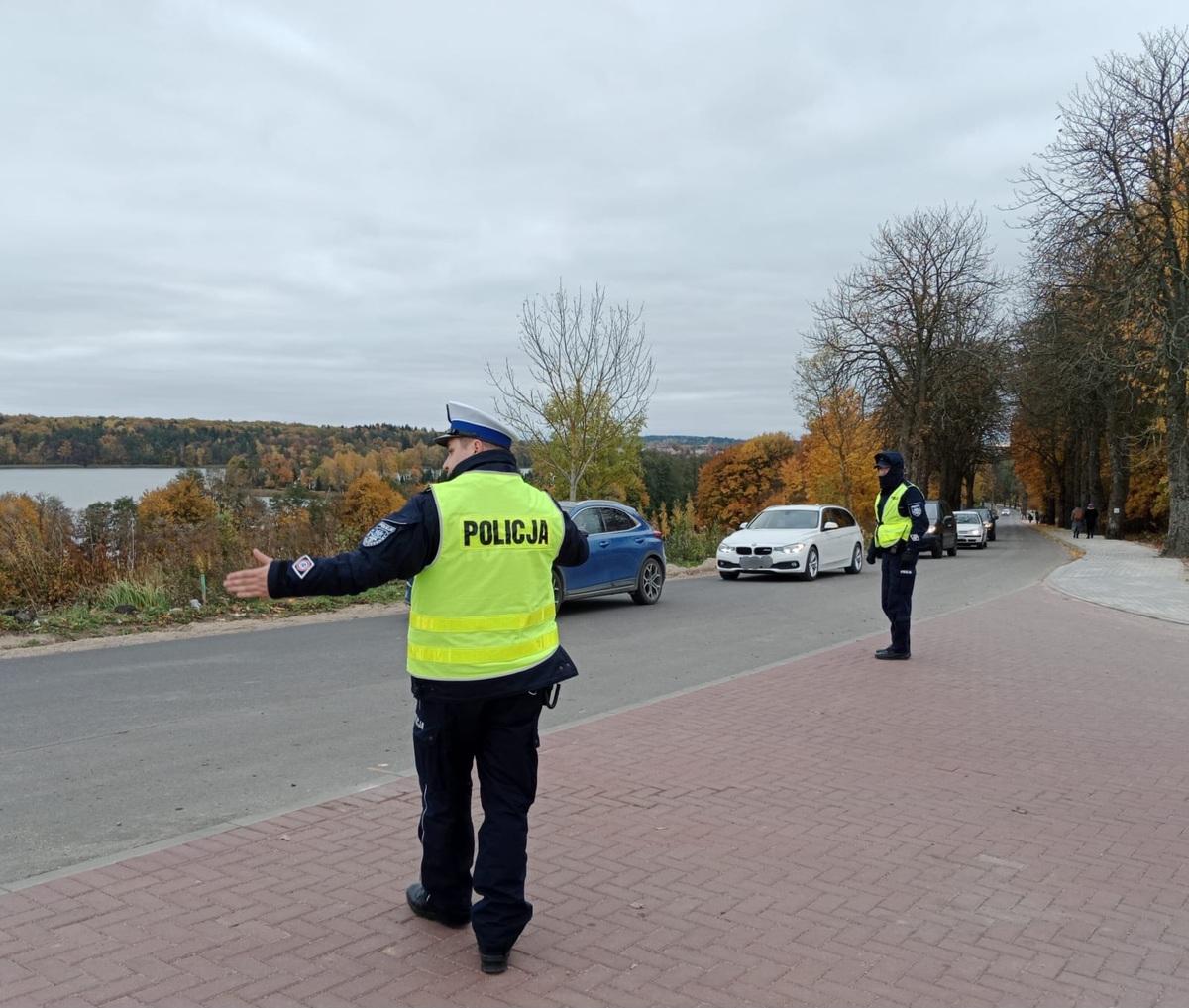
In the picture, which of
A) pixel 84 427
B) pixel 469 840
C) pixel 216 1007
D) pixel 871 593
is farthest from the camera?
pixel 84 427

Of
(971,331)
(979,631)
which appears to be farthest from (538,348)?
(971,331)

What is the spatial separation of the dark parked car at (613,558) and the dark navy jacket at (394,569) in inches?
408

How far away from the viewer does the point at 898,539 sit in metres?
9.85

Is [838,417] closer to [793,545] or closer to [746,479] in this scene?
[793,545]

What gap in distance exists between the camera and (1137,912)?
4.00 m

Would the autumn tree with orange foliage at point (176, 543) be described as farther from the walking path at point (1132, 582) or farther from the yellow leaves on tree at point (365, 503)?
the walking path at point (1132, 582)

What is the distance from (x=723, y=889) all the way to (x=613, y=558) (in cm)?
1112

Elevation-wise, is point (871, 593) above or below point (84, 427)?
below

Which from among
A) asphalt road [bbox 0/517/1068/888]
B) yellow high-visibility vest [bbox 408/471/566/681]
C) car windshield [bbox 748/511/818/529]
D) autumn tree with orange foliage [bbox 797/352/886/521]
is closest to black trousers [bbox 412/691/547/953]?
yellow high-visibility vest [bbox 408/471/566/681]

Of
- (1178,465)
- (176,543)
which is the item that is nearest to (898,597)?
(176,543)

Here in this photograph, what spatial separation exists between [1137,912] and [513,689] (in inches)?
102

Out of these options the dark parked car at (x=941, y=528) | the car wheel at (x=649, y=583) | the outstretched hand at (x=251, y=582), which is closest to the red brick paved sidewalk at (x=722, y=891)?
the outstretched hand at (x=251, y=582)

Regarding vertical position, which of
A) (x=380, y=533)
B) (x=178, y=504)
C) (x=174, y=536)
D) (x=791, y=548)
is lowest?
(x=791, y=548)

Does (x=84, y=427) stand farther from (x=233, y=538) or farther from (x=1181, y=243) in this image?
(x=1181, y=243)
